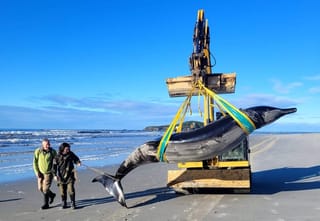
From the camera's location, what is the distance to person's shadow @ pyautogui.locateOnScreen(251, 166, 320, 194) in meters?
10.7

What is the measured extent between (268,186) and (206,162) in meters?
2.51

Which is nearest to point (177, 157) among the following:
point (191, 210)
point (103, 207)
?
point (191, 210)

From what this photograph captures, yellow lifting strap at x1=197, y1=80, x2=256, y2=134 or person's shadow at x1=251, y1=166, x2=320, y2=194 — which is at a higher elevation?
yellow lifting strap at x1=197, y1=80, x2=256, y2=134

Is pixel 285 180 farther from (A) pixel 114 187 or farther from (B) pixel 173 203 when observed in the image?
(A) pixel 114 187

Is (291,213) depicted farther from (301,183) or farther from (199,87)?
(301,183)

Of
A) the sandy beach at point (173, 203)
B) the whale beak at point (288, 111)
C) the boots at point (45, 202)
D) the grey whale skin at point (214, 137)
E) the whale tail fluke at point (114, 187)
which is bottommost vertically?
the sandy beach at point (173, 203)

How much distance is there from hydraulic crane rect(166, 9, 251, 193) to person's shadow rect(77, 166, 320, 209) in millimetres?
643

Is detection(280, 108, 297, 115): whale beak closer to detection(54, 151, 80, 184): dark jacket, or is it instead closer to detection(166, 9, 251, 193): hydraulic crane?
detection(166, 9, 251, 193): hydraulic crane

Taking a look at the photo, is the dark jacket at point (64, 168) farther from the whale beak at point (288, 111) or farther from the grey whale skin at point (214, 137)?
the whale beak at point (288, 111)

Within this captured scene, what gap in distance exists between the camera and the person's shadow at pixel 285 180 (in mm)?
10664

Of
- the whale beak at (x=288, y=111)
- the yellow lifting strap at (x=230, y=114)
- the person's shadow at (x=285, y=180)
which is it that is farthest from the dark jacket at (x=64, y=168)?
the whale beak at (x=288, y=111)

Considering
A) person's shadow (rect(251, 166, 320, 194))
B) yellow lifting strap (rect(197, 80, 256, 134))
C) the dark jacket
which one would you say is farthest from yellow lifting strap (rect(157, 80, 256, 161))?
person's shadow (rect(251, 166, 320, 194))

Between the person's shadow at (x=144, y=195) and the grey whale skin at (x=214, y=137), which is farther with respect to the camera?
the person's shadow at (x=144, y=195)

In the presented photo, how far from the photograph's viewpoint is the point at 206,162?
10.0 meters
